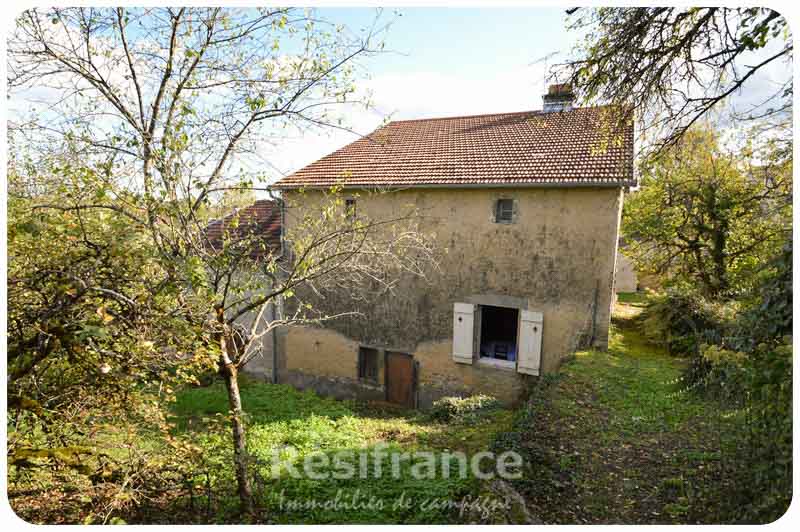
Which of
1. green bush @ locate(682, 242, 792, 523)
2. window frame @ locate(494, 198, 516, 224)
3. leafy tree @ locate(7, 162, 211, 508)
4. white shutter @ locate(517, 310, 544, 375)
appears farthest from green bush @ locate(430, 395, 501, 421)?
leafy tree @ locate(7, 162, 211, 508)

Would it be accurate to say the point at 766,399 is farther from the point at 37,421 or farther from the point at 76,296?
the point at 37,421

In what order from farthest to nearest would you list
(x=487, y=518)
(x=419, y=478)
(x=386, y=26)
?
1. (x=419, y=478)
2. (x=386, y=26)
3. (x=487, y=518)

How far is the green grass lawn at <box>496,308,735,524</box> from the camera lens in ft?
13.1

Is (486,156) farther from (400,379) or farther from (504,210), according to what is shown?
(400,379)

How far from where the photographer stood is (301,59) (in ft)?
14.1

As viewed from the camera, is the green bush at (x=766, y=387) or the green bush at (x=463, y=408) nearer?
the green bush at (x=766, y=387)

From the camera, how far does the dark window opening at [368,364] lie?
411 inches

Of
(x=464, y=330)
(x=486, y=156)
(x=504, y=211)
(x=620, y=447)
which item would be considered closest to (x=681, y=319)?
(x=504, y=211)

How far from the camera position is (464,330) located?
9.16 metres

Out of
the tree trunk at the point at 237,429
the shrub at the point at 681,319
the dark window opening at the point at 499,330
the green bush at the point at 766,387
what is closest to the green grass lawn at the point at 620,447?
the green bush at the point at 766,387

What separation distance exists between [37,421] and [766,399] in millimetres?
6085

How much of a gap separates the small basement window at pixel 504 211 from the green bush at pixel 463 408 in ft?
11.5

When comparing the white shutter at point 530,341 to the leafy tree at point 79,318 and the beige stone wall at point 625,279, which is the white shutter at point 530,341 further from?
the beige stone wall at point 625,279

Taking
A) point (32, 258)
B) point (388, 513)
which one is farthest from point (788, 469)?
point (32, 258)
